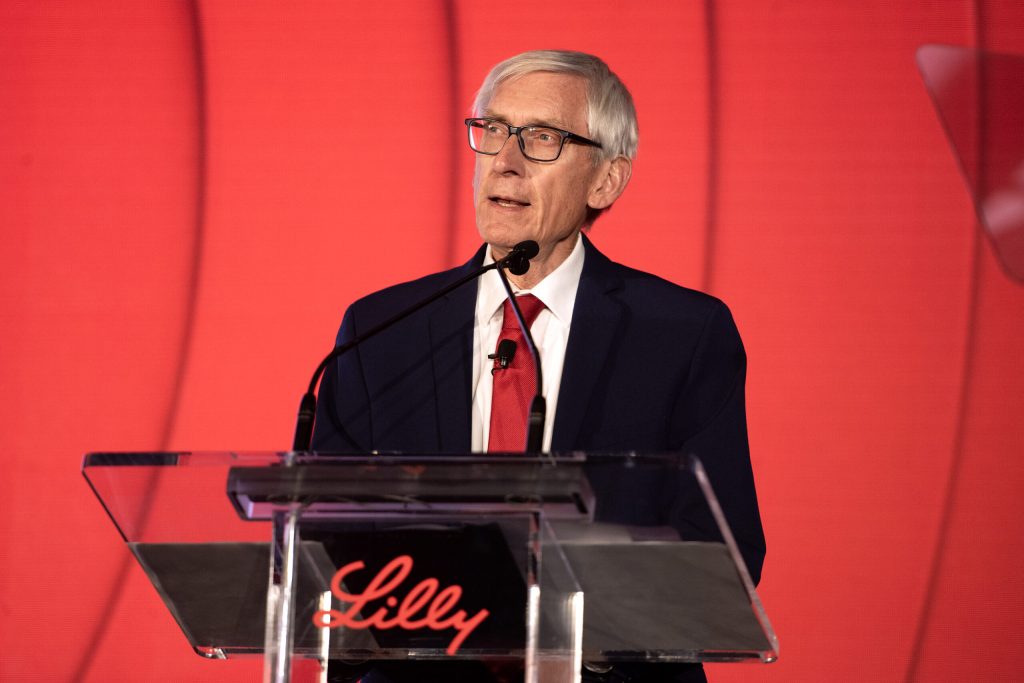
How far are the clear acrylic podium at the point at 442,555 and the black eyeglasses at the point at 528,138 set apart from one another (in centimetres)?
103

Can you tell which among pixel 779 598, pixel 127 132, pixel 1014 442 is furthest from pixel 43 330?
pixel 1014 442

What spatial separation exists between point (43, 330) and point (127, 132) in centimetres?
52

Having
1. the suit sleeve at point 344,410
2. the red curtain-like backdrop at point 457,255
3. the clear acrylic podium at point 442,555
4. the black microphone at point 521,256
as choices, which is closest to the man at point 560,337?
the suit sleeve at point 344,410

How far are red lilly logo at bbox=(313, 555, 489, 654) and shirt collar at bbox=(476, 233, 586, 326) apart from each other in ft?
2.70

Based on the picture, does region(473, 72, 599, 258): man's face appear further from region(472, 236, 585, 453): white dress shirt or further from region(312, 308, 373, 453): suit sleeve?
region(312, 308, 373, 453): suit sleeve

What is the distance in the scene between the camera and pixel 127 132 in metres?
3.11

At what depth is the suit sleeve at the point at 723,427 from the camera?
2.04 m

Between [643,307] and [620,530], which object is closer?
[620,530]

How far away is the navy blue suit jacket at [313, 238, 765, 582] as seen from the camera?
2.11 metres

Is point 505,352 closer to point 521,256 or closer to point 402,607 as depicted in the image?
point 521,256

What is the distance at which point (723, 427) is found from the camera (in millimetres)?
2121

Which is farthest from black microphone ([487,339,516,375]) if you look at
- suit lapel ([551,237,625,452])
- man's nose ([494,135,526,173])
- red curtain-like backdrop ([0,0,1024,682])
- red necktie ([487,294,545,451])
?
red curtain-like backdrop ([0,0,1024,682])

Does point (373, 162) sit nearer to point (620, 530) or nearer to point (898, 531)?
point (898, 531)

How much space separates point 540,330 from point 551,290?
3.4 inches
